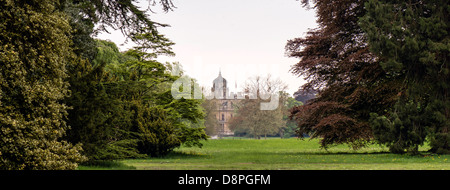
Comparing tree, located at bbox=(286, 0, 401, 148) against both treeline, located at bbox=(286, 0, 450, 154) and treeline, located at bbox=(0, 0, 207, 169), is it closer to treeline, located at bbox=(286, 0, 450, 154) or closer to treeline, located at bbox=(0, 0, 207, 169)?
treeline, located at bbox=(286, 0, 450, 154)

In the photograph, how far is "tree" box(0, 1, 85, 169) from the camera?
10602 millimetres

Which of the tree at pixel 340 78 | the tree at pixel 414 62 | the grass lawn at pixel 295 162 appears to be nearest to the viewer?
the grass lawn at pixel 295 162

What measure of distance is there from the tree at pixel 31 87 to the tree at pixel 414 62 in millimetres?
12387

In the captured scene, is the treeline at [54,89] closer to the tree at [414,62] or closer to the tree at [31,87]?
the tree at [31,87]

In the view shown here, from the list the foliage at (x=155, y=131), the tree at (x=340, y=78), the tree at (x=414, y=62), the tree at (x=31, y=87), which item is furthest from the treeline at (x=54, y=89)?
the tree at (x=340, y=78)

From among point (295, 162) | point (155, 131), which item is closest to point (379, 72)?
point (295, 162)

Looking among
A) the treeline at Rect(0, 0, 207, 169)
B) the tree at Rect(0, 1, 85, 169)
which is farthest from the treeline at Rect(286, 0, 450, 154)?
the tree at Rect(0, 1, 85, 169)

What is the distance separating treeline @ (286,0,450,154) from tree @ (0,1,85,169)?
1242 cm

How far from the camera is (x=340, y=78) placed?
75.7 ft

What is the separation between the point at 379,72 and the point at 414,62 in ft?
8.58

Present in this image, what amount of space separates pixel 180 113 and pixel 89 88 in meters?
10.3

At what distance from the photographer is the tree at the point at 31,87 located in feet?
34.8
